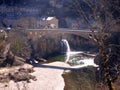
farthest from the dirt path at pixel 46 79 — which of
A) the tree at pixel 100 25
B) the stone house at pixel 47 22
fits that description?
the tree at pixel 100 25

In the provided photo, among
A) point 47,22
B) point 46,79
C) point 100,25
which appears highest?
point 100,25

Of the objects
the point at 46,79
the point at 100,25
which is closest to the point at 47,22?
the point at 46,79

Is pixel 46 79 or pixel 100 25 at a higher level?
pixel 100 25

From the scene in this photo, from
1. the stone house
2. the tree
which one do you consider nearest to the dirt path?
the stone house

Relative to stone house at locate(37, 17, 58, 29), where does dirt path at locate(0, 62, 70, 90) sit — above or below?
below

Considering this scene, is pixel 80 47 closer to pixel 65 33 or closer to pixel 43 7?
pixel 65 33

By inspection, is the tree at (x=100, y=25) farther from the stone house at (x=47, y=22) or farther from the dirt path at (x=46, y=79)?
the stone house at (x=47, y=22)

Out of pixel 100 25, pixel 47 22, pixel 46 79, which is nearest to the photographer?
pixel 100 25

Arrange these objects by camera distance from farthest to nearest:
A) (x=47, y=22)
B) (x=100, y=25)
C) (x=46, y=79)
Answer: (x=47, y=22) < (x=46, y=79) < (x=100, y=25)

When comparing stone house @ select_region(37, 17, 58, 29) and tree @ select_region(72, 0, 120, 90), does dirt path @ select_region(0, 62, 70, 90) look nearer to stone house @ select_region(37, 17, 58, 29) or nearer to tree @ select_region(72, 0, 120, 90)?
stone house @ select_region(37, 17, 58, 29)

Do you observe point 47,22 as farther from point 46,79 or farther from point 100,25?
point 100,25

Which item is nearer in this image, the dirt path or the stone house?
the dirt path

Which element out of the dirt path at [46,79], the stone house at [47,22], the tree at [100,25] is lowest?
the dirt path at [46,79]

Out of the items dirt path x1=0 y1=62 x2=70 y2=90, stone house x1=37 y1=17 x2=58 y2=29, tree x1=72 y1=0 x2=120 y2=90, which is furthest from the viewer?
stone house x1=37 y1=17 x2=58 y2=29
